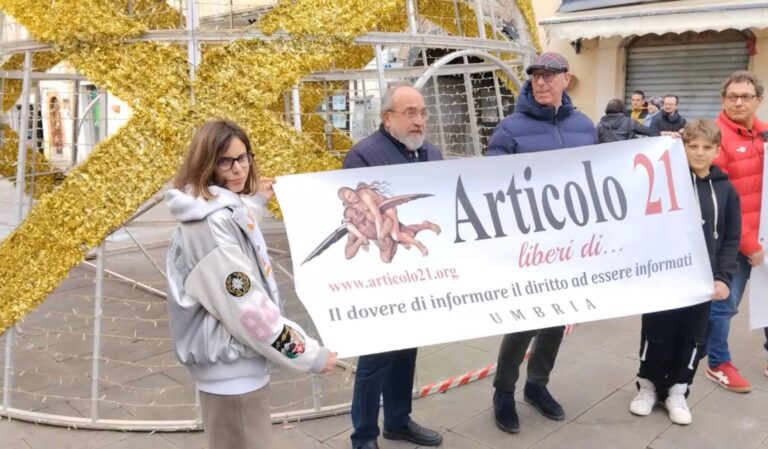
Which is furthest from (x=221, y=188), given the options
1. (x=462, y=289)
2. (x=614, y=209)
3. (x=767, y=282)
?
(x=767, y=282)

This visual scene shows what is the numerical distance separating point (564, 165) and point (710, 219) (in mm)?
926

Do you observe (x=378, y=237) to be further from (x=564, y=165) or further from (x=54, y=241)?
(x=54, y=241)

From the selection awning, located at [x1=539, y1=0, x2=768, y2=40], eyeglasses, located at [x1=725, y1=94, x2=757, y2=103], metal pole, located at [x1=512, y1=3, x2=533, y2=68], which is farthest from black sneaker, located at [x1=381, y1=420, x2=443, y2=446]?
awning, located at [x1=539, y1=0, x2=768, y2=40]

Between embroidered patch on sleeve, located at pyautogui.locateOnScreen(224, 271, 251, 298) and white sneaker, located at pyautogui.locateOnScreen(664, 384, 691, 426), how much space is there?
2.76 meters

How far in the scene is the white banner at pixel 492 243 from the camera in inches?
110

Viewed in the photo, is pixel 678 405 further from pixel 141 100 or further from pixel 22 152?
pixel 22 152

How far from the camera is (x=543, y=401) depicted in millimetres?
3641

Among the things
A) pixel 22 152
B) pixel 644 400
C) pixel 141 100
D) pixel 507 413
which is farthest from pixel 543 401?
pixel 22 152

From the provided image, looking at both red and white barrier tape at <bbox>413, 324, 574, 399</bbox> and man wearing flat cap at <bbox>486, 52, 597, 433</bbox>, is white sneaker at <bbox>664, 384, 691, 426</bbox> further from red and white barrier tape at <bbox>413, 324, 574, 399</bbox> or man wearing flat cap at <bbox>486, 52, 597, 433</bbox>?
red and white barrier tape at <bbox>413, 324, 574, 399</bbox>

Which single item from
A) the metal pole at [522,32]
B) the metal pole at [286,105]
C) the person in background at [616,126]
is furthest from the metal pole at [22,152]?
the person in background at [616,126]

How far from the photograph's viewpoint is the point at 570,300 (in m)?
3.05

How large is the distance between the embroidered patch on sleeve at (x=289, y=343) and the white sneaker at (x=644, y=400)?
2434 millimetres

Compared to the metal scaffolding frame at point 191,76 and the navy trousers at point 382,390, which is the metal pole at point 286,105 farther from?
the navy trousers at point 382,390

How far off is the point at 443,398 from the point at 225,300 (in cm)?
229
